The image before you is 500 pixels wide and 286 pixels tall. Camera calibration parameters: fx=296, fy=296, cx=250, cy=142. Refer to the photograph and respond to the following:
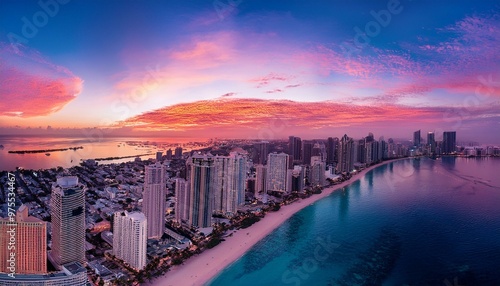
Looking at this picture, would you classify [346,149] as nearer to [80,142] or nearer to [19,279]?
[19,279]

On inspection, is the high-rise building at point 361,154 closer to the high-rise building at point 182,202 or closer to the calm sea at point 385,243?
the calm sea at point 385,243

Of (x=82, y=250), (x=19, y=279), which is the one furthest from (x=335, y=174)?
(x=19, y=279)

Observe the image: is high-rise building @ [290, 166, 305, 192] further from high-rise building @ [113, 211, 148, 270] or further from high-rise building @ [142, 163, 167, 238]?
high-rise building @ [113, 211, 148, 270]

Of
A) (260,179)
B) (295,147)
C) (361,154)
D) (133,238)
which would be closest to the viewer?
(133,238)

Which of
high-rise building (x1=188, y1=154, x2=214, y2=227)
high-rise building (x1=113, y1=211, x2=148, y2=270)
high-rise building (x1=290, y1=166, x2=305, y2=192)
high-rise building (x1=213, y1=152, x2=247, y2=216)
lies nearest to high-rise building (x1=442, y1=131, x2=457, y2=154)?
high-rise building (x1=290, y1=166, x2=305, y2=192)

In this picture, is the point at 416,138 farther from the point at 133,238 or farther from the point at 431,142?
the point at 133,238

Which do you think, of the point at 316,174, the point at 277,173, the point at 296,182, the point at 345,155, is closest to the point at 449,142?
the point at 345,155
